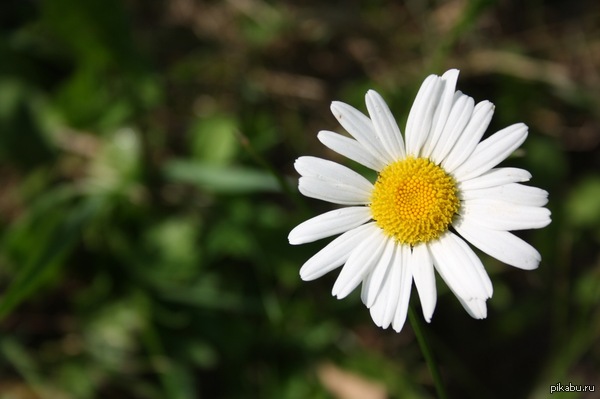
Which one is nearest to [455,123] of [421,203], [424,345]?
[421,203]

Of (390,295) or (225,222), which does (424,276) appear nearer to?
(390,295)

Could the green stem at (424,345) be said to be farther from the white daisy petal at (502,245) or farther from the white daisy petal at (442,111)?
the white daisy petal at (442,111)

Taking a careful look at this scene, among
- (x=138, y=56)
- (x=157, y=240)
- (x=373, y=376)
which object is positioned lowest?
(x=373, y=376)

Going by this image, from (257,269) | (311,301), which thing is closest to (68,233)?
(257,269)

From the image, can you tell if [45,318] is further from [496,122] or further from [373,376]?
[496,122]

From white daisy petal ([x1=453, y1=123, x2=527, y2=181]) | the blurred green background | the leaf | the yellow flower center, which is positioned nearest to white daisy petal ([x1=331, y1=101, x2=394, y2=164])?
the yellow flower center

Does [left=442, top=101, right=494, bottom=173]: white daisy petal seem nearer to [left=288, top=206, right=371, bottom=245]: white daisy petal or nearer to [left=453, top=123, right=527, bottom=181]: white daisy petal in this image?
[left=453, top=123, right=527, bottom=181]: white daisy petal
